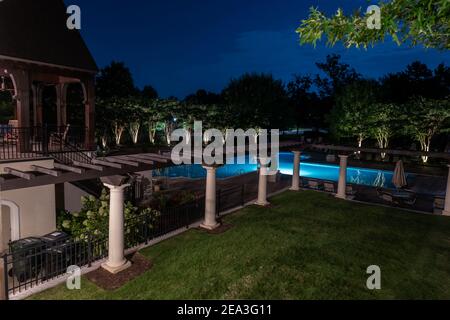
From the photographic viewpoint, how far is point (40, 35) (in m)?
12.2

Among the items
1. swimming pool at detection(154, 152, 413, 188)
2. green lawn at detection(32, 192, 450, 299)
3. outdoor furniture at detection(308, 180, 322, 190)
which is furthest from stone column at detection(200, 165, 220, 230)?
swimming pool at detection(154, 152, 413, 188)

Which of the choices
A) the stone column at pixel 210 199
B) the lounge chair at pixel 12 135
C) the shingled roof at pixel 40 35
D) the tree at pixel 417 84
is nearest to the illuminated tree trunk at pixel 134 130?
the lounge chair at pixel 12 135

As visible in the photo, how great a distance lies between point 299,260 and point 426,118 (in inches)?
981

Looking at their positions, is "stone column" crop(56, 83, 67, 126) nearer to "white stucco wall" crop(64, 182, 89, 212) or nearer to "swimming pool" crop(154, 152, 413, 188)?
"white stucco wall" crop(64, 182, 89, 212)

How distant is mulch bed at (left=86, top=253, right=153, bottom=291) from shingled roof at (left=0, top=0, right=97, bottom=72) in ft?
27.1

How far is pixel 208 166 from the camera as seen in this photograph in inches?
453

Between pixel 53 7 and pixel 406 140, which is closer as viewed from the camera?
pixel 53 7

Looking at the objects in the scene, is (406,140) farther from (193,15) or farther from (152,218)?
(193,15)

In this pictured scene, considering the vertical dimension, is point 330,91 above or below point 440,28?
above

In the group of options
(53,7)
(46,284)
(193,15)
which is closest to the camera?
(46,284)

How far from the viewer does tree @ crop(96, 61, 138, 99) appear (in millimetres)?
37594

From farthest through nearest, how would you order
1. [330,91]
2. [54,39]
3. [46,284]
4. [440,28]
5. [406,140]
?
[330,91]
[406,140]
[54,39]
[46,284]
[440,28]

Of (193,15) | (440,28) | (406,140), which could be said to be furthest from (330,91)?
(193,15)
